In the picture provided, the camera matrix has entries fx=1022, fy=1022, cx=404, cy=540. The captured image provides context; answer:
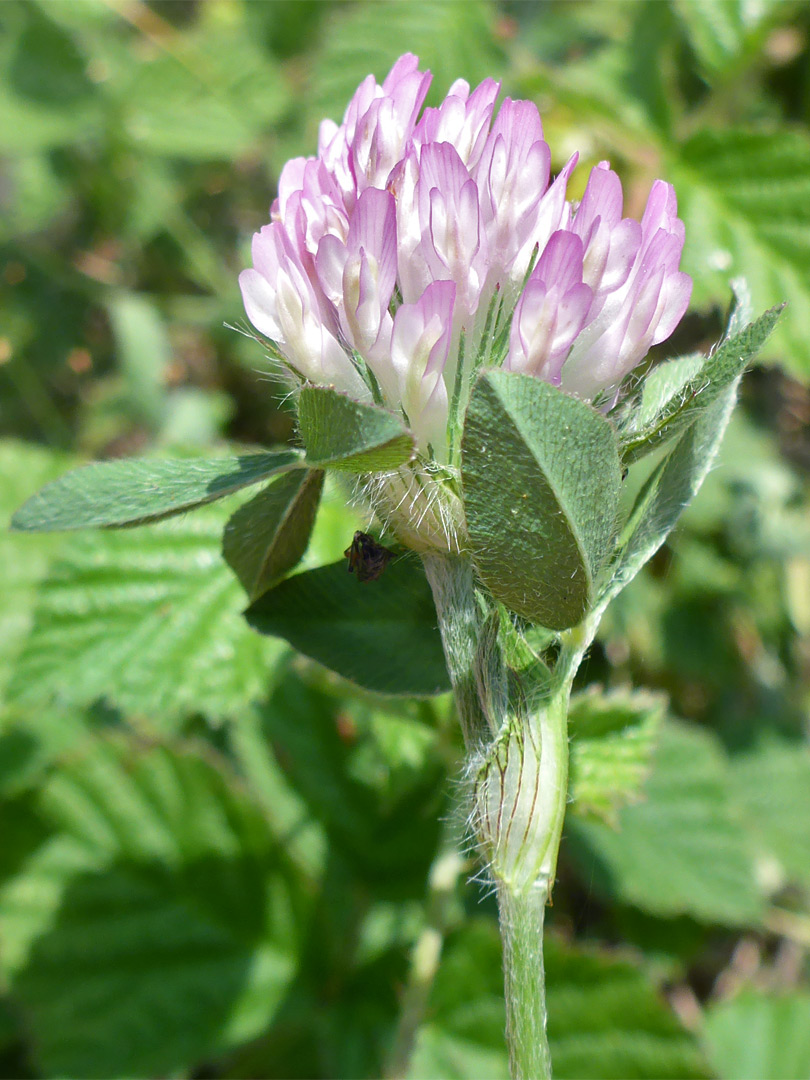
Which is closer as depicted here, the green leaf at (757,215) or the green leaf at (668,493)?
the green leaf at (668,493)

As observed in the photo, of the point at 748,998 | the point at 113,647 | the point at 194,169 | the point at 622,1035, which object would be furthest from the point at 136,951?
the point at 194,169

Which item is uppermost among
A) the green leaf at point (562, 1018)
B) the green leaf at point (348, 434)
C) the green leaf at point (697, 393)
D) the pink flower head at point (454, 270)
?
the pink flower head at point (454, 270)

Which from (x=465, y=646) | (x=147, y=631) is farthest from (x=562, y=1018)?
(x=465, y=646)

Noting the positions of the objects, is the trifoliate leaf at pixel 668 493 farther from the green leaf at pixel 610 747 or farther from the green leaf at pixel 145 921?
the green leaf at pixel 145 921

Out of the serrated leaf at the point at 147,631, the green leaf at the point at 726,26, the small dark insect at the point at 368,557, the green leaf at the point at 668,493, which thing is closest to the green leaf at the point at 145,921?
the serrated leaf at the point at 147,631

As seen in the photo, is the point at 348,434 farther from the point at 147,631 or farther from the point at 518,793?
the point at 147,631

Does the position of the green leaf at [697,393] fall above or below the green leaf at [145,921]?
above

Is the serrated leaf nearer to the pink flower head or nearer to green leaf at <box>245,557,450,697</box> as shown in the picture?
green leaf at <box>245,557,450,697</box>
